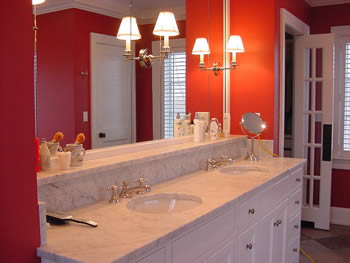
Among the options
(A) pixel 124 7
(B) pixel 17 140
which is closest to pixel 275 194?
(A) pixel 124 7

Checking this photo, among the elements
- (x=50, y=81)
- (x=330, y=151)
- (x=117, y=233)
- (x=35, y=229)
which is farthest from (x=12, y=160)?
(x=330, y=151)

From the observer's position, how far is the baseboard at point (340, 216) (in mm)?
4328

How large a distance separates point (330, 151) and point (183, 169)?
6.92 ft

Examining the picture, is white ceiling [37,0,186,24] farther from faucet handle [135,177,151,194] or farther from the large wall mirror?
faucet handle [135,177,151,194]

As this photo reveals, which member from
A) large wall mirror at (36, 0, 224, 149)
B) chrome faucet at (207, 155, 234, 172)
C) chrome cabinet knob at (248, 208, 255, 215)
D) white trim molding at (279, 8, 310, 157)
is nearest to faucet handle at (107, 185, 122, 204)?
large wall mirror at (36, 0, 224, 149)

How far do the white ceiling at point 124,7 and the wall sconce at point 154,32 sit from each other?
0.14 feet

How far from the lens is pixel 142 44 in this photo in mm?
2238

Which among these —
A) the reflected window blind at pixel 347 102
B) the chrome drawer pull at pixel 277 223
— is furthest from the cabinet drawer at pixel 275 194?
the reflected window blind at pixel 347 102

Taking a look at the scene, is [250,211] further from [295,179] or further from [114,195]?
[295,179]

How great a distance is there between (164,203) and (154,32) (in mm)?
998

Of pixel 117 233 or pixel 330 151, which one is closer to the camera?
pixel 117 233

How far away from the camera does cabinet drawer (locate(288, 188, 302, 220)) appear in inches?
110

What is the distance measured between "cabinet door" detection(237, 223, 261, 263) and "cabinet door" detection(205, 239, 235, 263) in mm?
86

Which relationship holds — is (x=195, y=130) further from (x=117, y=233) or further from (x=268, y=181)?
(x=117, y=233)
